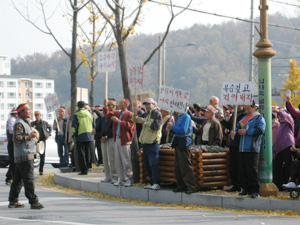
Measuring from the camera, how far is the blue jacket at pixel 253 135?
10.8 metres

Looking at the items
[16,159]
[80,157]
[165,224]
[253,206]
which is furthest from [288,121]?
[80,157]

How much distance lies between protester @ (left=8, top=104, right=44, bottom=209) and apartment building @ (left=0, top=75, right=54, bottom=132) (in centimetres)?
11348

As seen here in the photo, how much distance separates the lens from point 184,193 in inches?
453

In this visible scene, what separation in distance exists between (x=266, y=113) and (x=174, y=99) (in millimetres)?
2094

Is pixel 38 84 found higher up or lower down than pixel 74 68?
higher up

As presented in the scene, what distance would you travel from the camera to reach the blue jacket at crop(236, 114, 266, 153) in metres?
10.8

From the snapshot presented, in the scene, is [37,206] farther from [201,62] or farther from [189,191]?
[201,62]

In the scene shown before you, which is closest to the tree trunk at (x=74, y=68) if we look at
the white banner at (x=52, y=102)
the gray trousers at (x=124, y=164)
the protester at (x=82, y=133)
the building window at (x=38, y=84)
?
the white banner at (x=52, y=102)

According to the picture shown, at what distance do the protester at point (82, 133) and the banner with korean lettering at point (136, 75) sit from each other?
10.9 feet

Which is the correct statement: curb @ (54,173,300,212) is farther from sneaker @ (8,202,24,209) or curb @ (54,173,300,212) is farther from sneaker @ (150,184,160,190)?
sneaker @ (8,202,24,209)

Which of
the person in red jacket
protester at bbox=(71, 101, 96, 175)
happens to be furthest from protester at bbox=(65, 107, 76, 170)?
the person in red jacket

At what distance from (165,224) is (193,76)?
323 feet

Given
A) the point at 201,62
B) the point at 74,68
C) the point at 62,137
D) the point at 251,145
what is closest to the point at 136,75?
the point at 251,145

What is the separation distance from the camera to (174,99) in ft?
40.1
